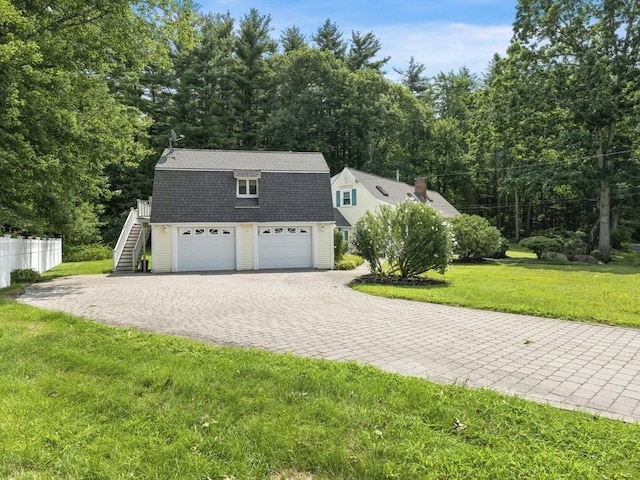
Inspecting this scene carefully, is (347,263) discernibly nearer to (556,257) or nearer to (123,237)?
(123,237)

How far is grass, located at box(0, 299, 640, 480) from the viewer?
2918mm

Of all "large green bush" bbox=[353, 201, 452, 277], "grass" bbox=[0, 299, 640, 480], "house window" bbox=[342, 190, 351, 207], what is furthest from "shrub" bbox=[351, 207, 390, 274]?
"house window" bbox=[342, 190, 351, 207]

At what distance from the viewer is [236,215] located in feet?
68.7

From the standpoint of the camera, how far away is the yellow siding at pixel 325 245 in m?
21.7

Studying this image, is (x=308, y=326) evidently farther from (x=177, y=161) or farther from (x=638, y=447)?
(x=177, y=161)

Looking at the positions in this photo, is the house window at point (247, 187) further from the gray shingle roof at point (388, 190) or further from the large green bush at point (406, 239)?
the gray shingle roof at point (388, 190)

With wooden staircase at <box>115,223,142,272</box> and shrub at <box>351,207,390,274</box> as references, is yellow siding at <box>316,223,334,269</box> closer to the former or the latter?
shrub at <box>351,207,390,274</box>

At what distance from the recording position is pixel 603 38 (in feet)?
81.9

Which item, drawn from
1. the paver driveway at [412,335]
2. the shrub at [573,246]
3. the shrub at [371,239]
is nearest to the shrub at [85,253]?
the paver driveway at [412,335]

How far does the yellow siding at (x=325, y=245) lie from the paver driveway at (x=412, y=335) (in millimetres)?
9277

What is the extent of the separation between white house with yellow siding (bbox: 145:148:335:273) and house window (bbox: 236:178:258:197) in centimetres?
5

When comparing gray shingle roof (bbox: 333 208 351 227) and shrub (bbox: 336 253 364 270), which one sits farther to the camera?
gray shingle roof (bbox: 333 208 351 227)

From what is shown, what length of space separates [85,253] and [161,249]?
10.9 metres

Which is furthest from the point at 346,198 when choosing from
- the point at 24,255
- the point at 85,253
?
the point at 24,255
